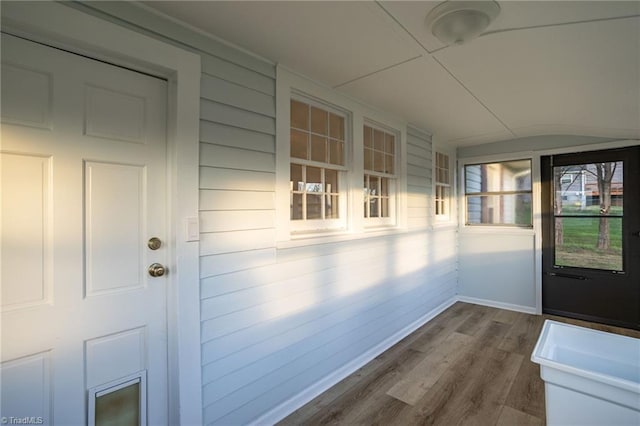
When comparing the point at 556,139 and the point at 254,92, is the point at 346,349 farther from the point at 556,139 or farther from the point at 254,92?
Result: the point at 556,139

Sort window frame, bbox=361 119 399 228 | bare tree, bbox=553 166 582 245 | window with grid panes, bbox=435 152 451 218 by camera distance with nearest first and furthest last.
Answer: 1. window frame, bbox=361 119 399 228
2. bare tree, bbox=553 166 582 245
3. window with grid panes, bbox=435 152 451 218

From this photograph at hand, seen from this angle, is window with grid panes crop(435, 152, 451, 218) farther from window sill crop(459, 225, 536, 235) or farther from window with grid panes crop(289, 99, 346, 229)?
window with grid panes crop(289, 99, 346, 229)

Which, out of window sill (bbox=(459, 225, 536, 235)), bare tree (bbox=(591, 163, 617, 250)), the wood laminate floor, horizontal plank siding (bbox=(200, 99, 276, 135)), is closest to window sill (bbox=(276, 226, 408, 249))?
horizontal plank siding (bbox=(200, 99, 276, 135))

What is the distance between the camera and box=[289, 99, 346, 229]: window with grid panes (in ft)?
7.39

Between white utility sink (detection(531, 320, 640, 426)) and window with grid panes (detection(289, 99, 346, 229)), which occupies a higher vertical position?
window with grid panes (detection(289, 99, 346, 229))

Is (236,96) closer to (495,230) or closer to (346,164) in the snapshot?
(346,164)

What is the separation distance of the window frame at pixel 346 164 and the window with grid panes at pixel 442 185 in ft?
3.77

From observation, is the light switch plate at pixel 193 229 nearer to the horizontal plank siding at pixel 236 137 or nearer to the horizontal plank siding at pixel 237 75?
the horizontal plank siding at pixel 236 137

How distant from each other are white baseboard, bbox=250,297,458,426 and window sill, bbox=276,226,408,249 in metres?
1.06

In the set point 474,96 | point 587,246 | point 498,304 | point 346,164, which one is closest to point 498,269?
point 498,304

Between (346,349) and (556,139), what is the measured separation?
363 centimetres

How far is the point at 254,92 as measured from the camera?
6.22 feet

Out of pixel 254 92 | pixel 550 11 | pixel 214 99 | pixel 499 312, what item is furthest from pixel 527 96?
pixel 499 312

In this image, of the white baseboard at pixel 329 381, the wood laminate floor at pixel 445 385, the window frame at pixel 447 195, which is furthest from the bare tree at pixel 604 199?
the white baseboard at pixel 329 381
